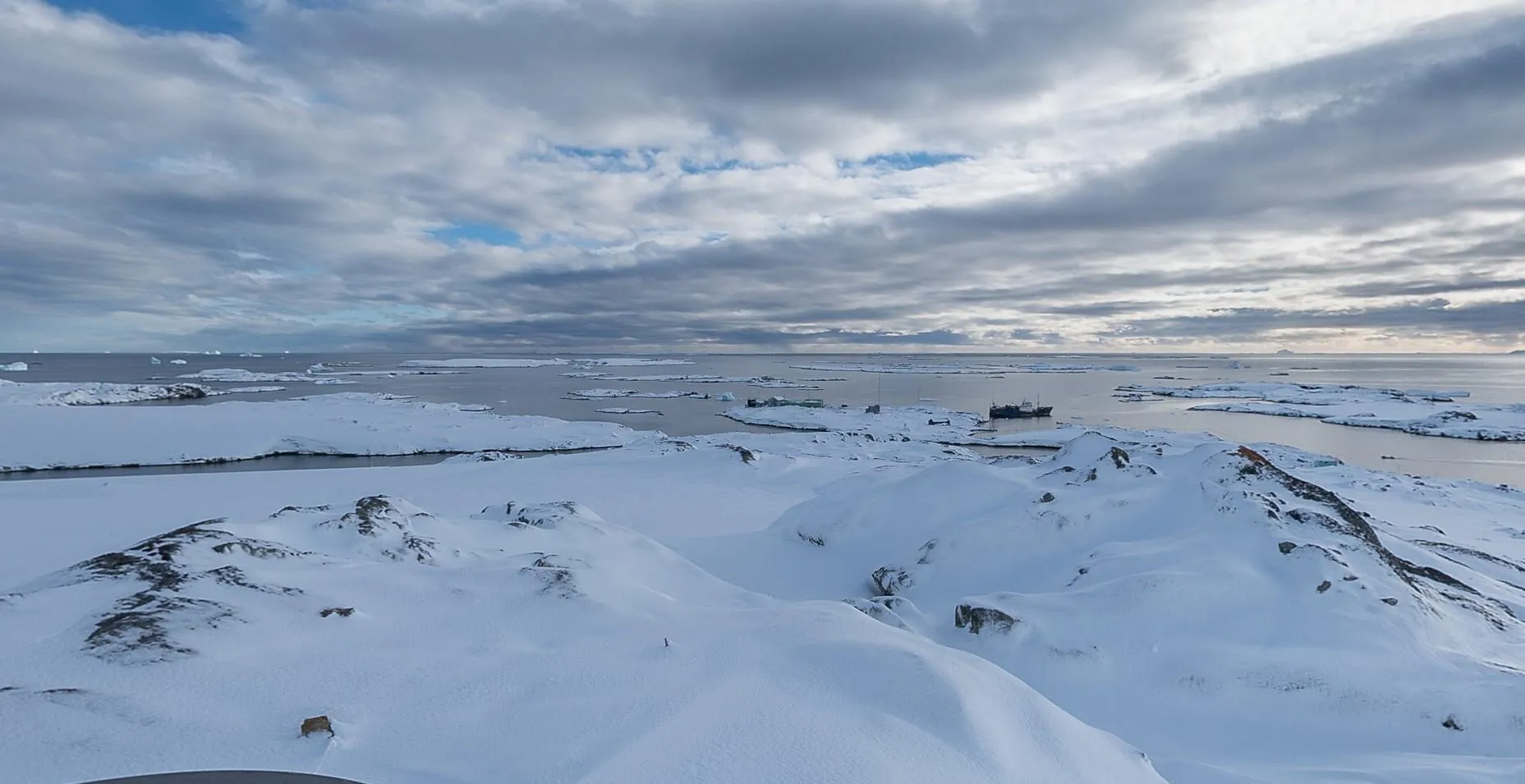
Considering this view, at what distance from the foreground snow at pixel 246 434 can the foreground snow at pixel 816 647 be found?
2373cm

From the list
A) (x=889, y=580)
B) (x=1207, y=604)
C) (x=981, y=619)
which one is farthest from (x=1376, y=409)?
(x=981, y=619)

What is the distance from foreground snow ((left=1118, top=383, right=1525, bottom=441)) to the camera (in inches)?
1785

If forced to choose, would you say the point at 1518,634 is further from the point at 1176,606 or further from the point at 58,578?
the point at 58,578

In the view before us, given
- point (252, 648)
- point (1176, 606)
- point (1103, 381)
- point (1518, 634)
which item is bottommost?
point (1103, 381)

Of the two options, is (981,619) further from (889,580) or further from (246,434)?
(246,434)

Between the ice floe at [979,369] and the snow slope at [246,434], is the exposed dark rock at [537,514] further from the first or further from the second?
the ice floe at [979,369]

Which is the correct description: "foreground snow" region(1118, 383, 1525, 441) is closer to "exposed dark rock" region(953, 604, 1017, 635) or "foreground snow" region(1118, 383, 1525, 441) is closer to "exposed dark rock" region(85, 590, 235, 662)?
"exposed dark rock" region(953, 604, 1017, 635)

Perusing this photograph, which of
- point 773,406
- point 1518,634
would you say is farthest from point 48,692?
point 773,406

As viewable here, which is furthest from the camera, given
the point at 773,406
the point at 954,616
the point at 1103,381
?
the point at 1103,381

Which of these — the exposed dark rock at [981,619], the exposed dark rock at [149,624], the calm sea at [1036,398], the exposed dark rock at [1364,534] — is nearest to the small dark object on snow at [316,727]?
the exposed dark rock at [149,624]

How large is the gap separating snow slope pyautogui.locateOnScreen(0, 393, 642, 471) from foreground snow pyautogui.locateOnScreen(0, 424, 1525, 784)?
23.8 meters

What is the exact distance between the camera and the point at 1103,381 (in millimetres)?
104688

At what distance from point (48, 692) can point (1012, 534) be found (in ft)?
28.0

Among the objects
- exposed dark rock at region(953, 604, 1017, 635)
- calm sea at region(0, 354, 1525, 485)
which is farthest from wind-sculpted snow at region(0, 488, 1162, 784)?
calm sea at region(0, 354, 1525, 485)
